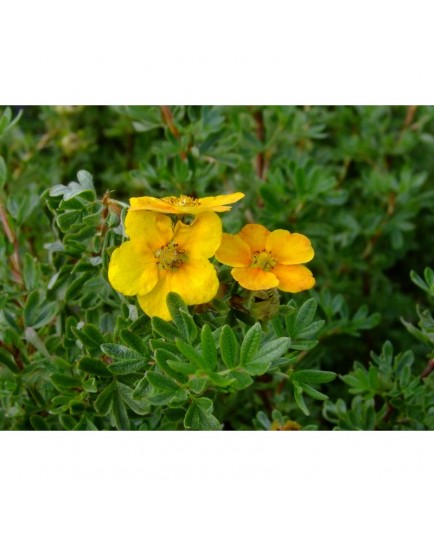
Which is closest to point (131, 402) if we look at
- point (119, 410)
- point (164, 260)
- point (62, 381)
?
point (119, 410)

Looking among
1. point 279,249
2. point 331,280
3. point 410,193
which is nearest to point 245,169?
point 331,280

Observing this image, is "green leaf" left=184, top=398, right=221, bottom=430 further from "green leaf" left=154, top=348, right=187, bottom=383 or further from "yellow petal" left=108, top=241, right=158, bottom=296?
"yellow petal" left=108, top=241, right=158, bottom=296

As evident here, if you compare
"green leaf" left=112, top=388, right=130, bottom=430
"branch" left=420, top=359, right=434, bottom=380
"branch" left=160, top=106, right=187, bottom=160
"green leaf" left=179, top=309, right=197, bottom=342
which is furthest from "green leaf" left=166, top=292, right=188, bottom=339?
"branch" left=160, top=106, right=187, bottom=160

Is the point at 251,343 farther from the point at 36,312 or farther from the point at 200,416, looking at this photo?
the point at 36,312

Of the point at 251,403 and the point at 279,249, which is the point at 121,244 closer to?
the point at 279,249

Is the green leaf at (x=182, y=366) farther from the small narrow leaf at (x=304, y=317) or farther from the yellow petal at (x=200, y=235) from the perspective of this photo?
the small narrow leaf at (x=304, y=317)

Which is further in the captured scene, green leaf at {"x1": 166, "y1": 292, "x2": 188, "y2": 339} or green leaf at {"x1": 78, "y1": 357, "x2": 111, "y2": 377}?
green leaf at {"x1": 78, "y1": 357, "x2": 111, "y2": 377}
